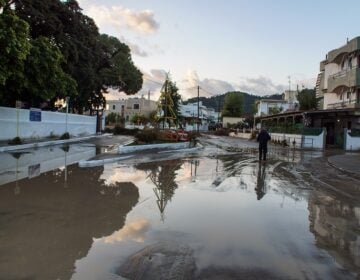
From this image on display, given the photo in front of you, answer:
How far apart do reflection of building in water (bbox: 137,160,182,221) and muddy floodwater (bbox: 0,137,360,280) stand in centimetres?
3

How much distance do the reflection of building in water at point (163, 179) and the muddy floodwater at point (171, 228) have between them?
0.03m

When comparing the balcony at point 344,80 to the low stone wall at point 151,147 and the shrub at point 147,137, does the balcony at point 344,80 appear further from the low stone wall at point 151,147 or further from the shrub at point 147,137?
the shrub at point 147,137

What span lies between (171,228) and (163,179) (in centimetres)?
715

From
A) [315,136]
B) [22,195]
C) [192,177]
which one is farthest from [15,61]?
[315,136]

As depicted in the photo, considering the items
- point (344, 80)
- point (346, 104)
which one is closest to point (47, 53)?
point (344, 80)

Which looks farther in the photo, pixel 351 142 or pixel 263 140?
pixel 351 142

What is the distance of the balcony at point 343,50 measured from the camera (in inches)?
1658

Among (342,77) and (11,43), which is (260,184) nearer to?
(11,43)

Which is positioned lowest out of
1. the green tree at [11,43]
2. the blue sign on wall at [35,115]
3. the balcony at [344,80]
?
the blue sign on wall at [35,115]

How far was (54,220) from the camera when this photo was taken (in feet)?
27.8

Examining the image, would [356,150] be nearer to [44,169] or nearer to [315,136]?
[315,136]

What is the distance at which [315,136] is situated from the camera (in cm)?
4281

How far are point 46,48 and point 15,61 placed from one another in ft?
18.2

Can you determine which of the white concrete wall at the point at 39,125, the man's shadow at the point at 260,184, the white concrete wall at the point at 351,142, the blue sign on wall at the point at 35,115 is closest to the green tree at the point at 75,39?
the white concrete wall at the point at 39,125
